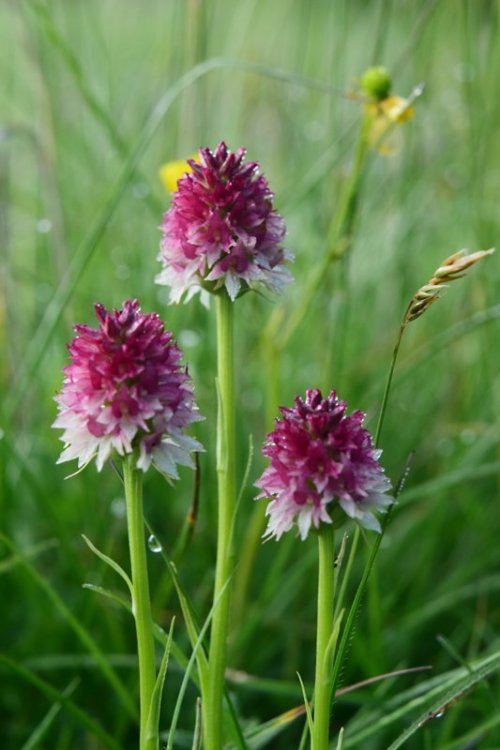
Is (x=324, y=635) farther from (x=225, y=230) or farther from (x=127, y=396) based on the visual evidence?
(x=225, y=230)

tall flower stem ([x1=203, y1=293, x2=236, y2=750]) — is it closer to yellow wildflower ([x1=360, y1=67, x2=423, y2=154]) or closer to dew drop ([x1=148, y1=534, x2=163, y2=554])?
dew drop ([x1=148, y1=534, x2=163, y2=554])

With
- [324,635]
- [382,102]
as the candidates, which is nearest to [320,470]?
[324,635]

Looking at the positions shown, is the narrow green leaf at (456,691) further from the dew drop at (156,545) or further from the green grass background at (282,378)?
the dew drop at (156,545)

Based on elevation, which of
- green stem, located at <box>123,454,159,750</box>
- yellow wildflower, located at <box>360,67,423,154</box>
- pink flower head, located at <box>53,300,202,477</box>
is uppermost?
yellow wildflower, located at <box>360,67,423,154</box>

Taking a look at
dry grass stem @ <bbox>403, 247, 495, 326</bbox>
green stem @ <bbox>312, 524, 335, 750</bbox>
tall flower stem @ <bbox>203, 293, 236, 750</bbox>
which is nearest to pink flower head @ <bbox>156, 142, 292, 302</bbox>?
tall flower stem @ <bbox>203, 293, 236, 750</bbox>

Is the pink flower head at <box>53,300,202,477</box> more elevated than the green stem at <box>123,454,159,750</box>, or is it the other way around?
the pink flower head at <box>53,300,202,477</box>

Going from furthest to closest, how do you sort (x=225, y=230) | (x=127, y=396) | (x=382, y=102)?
(x=382, y=102) → (x=225, y=230) → (x=127, y=396)

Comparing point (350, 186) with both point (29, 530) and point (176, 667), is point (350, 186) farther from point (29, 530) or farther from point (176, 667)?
point (29, 530)
